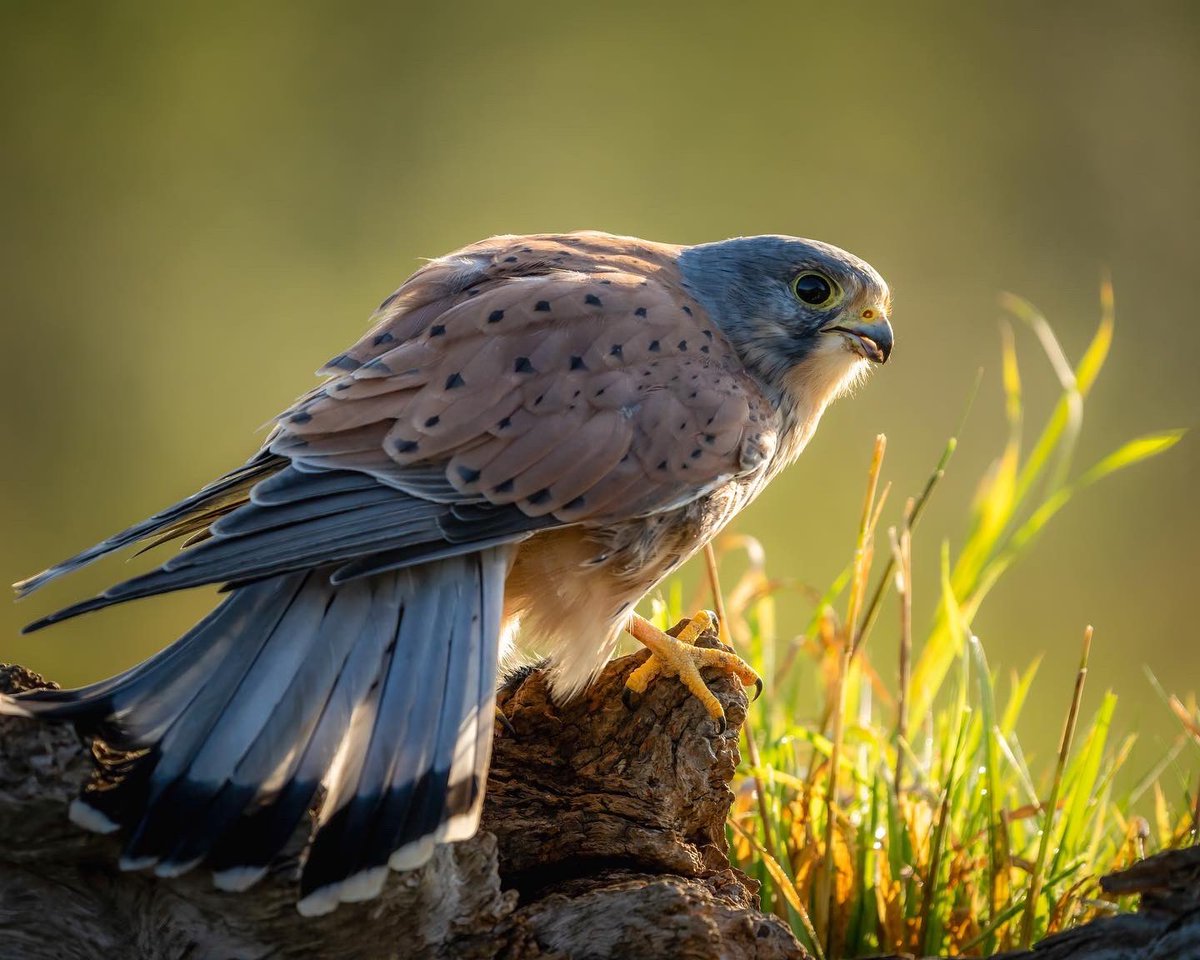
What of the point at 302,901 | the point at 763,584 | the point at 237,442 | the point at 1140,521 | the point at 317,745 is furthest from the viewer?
the point at 237,442

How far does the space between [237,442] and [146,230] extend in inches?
Answer: 64.5

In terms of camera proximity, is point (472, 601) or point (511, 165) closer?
point (472, 601)

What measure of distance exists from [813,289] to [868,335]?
17 cm

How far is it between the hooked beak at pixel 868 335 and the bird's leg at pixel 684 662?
0.75 m

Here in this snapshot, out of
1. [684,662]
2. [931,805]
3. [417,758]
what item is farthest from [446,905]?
[931,805]

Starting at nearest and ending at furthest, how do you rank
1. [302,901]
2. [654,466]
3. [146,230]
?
[302,901] → [654,466] → [146,230]

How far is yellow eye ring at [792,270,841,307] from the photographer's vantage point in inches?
126

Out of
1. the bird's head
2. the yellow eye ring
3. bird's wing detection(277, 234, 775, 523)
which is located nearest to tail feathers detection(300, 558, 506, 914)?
bird's wing detection(277, 234, 775, 523)

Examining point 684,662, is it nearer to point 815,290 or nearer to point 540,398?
point 540,398

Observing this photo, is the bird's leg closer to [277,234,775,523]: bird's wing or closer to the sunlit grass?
the sunlit grass

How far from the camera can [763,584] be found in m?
3.46

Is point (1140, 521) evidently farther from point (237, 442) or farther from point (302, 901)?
point (302, 901)

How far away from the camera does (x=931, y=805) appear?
9.11ft

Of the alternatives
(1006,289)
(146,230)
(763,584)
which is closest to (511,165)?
(146,230)
